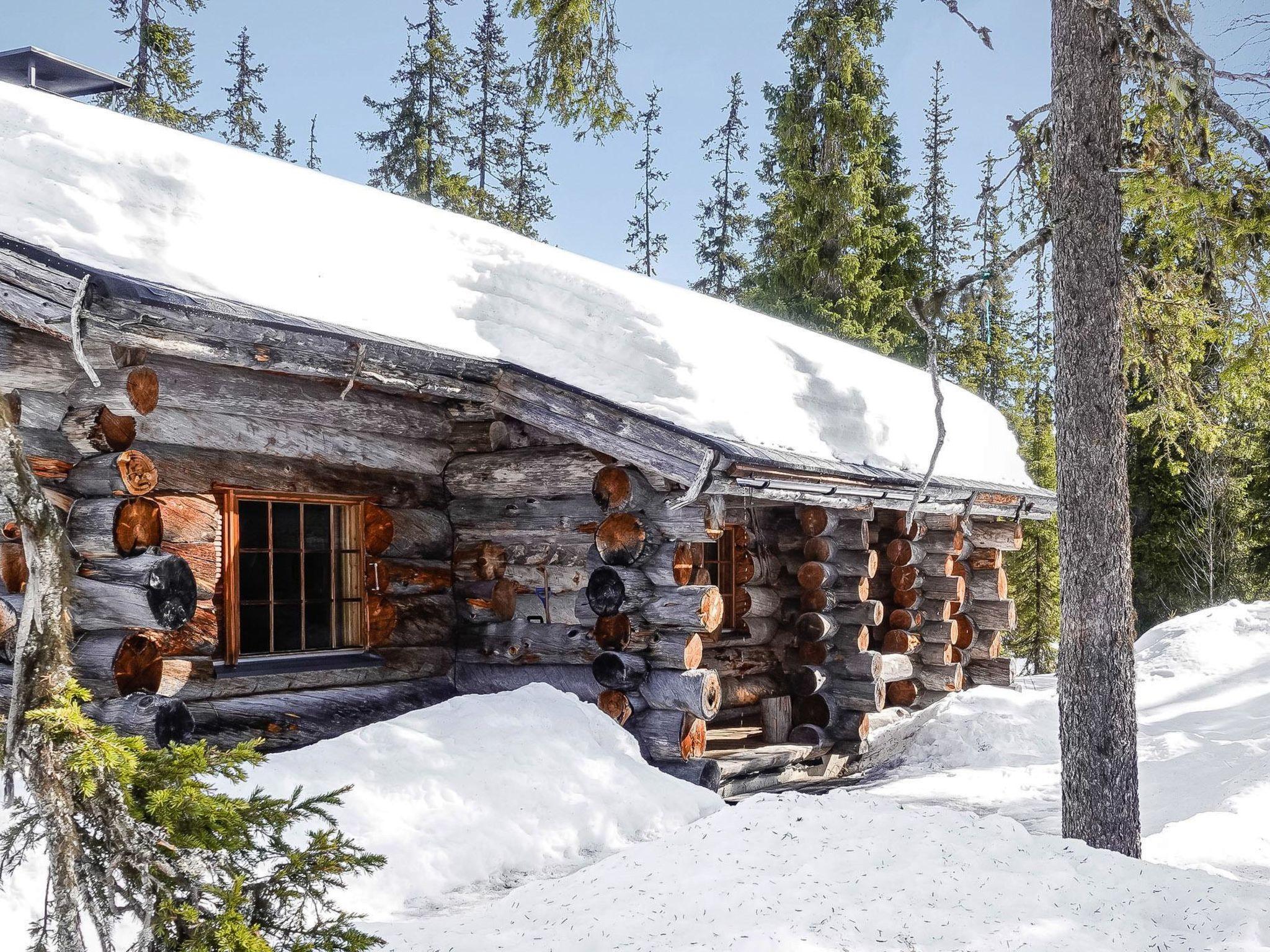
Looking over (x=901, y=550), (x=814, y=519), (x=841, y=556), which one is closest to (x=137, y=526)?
(x=814, y=519)

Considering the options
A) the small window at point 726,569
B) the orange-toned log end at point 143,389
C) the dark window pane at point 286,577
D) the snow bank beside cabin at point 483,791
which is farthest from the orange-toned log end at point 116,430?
the small window at point 726,569

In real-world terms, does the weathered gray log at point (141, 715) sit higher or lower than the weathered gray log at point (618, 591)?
lower

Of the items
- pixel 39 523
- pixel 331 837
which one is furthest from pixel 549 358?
pixel 39 523

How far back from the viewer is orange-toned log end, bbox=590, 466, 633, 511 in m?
7.62

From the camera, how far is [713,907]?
4676 mm

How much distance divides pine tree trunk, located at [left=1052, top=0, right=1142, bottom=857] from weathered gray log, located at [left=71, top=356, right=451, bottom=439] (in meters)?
4.63

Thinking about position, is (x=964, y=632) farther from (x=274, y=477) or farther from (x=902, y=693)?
(x=274, y=477)

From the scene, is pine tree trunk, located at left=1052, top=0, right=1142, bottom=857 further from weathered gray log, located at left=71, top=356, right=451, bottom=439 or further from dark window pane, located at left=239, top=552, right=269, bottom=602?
dark window pane, located at left=239, top=552, right=269, bottom=602

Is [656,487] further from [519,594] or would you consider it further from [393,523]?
[393,523]

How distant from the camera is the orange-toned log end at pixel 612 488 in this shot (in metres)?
7.62

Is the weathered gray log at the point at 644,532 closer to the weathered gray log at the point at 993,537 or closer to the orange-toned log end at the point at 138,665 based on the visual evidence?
the orange-toned log end at the point at 138,665

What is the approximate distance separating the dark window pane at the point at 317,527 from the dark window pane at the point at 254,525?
1.08 ft

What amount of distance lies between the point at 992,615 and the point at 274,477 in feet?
31.1

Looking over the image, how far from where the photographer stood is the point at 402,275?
808 cm
